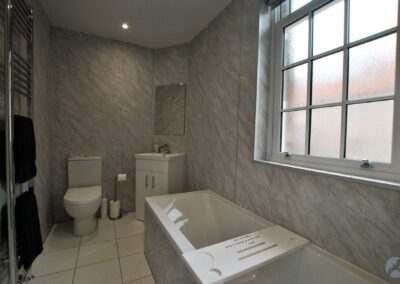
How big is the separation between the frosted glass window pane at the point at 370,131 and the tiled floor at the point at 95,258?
5.67ft

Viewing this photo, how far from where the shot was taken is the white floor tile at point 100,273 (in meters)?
1.54

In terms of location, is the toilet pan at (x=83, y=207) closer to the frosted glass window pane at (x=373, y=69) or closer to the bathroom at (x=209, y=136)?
the bathroom at (x=209, y=136)

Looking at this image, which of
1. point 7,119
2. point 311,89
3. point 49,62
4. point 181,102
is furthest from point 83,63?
point 311,89

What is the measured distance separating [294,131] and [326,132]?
0.79 feet

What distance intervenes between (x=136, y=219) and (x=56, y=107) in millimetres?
1718

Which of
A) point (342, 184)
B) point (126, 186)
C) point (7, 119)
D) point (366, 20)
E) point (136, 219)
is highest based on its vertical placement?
point (366, 20)

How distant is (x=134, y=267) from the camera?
1701 millimetres

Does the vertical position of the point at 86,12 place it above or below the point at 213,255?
above

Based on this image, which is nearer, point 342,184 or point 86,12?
point 342,184

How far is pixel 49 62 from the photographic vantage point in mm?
2240

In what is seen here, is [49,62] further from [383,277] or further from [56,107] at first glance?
[383,277]

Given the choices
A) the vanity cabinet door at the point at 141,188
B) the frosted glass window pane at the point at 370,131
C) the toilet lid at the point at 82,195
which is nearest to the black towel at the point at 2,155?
the toilet lid at the point at 82,195

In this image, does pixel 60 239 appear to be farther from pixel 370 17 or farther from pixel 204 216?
pixel 370 17

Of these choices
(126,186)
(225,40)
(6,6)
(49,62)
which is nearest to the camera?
(6,6)
